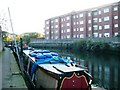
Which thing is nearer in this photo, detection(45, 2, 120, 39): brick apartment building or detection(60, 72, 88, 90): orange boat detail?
detection(60, 72, 88, 90): orange boat detail

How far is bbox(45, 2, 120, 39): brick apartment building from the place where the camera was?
53469 millimetres

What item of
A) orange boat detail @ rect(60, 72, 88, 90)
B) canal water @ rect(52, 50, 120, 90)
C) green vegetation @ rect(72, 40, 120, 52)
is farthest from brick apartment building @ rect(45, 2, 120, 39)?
orange boat detail @ rect(60, 72, 88, 90)

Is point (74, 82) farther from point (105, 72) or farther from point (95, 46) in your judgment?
point (95, 46)

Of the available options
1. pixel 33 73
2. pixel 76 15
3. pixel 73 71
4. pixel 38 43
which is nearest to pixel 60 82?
pixel 73 71

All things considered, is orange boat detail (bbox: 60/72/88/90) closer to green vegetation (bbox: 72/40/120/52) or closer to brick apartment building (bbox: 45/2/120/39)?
green vegetation (bbox: 72/40/120/52)

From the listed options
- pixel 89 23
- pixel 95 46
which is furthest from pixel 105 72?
pixel 89 23

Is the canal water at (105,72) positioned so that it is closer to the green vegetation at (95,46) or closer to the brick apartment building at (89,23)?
the green vegetation at (95,46)

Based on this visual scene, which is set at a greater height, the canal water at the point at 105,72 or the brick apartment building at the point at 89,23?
the brick apartment building at the point at 89,23

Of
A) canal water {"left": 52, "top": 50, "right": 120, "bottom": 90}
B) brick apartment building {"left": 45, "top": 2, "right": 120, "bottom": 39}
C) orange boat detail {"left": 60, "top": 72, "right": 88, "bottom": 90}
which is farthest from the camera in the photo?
brick apartment building {"left": 45, "top": 2, "right": 120, "bottom": 39}

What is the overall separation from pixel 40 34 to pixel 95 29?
52.9 m

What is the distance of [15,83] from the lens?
8805 mm

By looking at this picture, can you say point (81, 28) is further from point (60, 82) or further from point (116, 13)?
point (60, 82)

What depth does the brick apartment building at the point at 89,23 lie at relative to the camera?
175ft

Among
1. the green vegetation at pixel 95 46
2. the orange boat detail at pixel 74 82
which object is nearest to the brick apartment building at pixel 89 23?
the green vegetation at pixel 95 46
